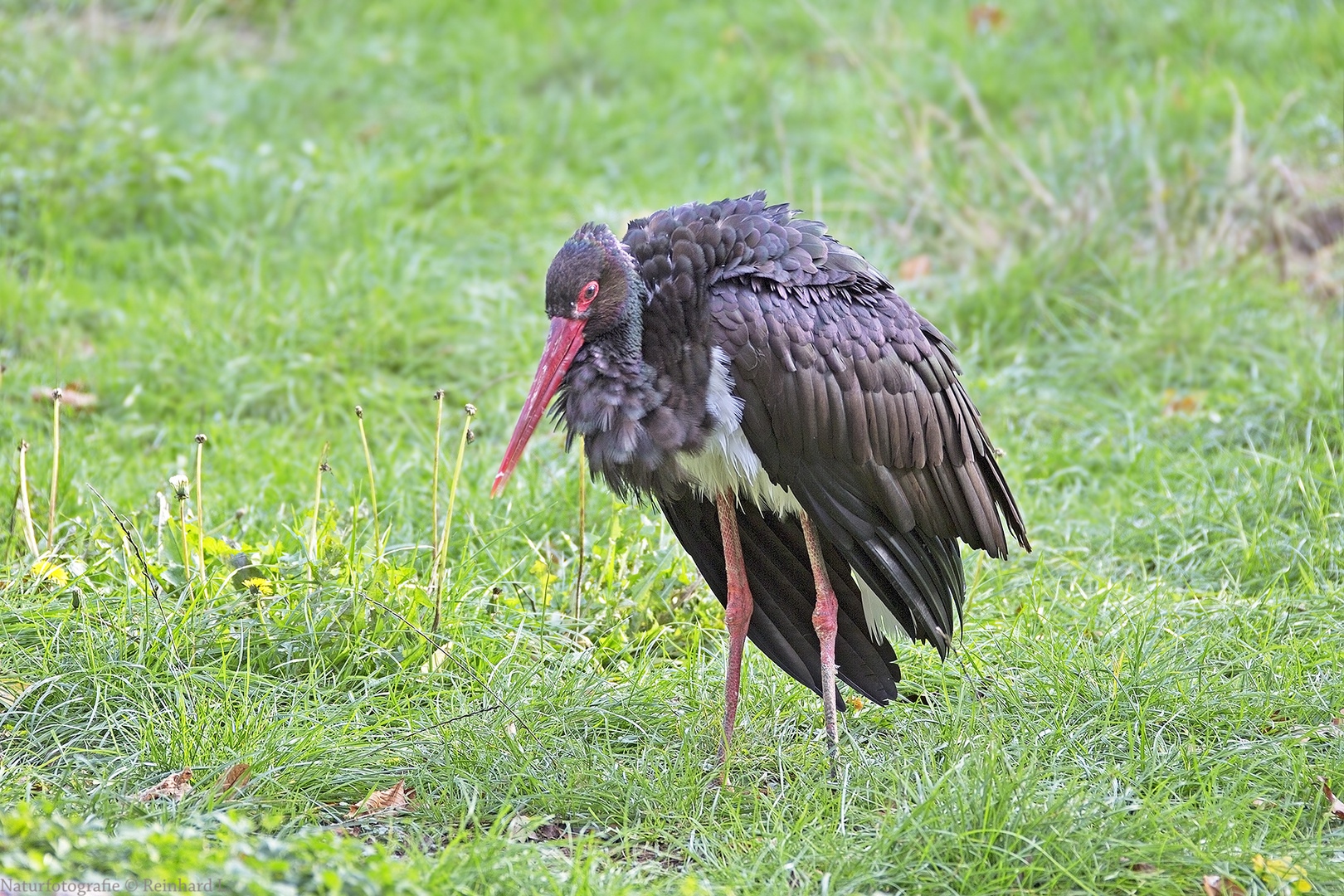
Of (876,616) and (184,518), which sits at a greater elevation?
(184,518)

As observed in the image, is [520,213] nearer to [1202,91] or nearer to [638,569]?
[638,569]

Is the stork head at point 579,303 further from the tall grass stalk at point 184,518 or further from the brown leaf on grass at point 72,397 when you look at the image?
the brown leaf on grass at point 72,397

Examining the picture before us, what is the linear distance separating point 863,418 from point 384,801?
1.34m

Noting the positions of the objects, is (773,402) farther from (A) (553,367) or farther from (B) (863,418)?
(A) (553,367)

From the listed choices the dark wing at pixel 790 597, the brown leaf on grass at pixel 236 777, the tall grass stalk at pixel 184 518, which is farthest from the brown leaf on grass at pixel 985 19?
the brown leaf on grass at pixel 236 777

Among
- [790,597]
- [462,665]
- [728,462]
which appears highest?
[728,462]

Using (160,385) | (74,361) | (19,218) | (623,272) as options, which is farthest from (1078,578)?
(19,218)

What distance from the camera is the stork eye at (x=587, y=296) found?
2986 mm

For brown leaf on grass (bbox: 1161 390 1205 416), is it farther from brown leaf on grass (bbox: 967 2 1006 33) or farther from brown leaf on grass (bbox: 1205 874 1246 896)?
brown leaf on grass (bbox: 967 2 1006 33)

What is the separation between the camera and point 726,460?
9.85 ft

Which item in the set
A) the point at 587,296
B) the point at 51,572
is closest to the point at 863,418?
the point at 587,296

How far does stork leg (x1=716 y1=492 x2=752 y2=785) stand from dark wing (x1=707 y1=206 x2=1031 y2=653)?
0.25 metres

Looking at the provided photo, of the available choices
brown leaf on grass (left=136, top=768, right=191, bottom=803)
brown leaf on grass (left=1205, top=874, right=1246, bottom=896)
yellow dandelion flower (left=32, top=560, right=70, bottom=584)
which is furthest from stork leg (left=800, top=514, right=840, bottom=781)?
yellow dandelion flower (left=32, top=560, right=70, bottom=584)

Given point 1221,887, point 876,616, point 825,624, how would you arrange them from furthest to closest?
point 876,616 → point 825,624 → point 1221,887
